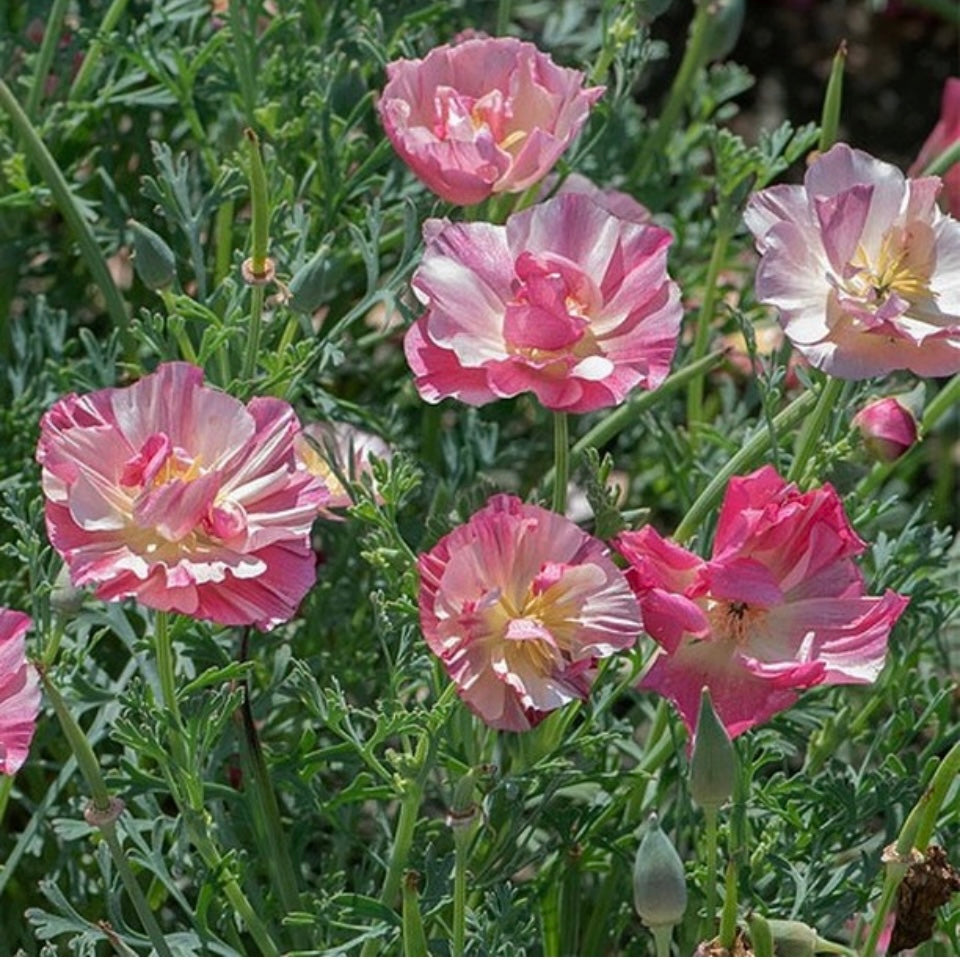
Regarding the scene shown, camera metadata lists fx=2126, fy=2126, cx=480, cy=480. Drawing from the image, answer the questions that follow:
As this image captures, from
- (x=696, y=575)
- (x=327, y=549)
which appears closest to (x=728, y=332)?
(x=327, y=549)

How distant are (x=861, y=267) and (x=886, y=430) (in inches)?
4.6

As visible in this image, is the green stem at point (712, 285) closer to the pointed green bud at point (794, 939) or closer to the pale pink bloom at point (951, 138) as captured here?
the pale pink bloom at point (951, 138)

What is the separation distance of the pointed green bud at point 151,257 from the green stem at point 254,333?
5 centimetres

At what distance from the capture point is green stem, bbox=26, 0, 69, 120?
1.31 m

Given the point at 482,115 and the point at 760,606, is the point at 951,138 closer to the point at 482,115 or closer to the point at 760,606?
the point at 482,115

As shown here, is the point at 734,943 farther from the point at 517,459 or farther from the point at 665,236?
the point at 517,459

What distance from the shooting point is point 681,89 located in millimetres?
1549

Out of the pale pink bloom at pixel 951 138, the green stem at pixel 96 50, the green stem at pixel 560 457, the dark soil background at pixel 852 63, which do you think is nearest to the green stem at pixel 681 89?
the pale pink bloom at pixel 951 138

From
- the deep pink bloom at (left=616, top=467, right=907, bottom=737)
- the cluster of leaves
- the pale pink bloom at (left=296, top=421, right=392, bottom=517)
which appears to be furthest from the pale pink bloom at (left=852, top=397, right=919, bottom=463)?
the pale pink bloom at (left=296, top=421, right=392, bottom=517)

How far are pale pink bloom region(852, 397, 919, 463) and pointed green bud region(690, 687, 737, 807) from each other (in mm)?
234

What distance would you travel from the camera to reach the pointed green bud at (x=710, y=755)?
894 mm

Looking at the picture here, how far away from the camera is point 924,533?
1.22 meters

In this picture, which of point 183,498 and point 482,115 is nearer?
point 183,498

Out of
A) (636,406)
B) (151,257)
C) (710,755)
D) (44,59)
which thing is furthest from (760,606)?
(44,59)
